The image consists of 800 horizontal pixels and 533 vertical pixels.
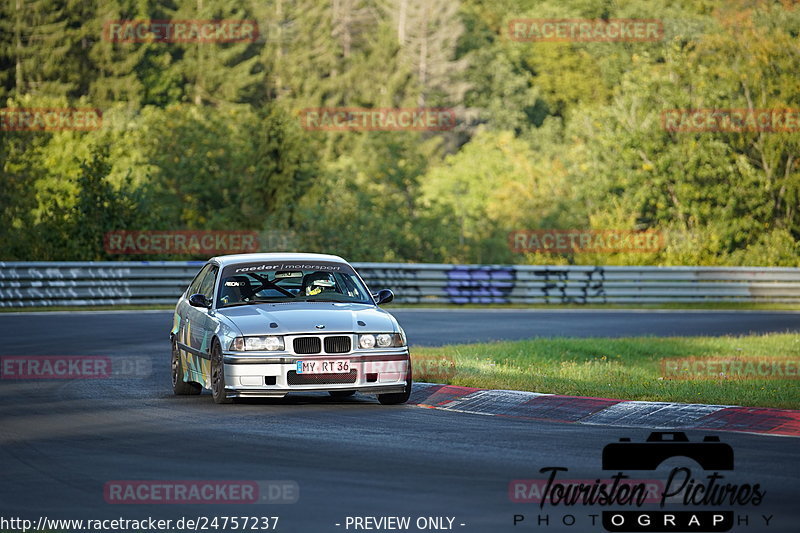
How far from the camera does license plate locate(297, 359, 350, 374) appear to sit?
13602mm

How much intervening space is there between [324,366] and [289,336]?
435mm

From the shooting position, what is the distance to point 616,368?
18875mm

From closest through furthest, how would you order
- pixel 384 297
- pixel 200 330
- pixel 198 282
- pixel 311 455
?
Answer: pixel 311 455 → pixel 200 330 → pixel 384 297 → pixel 198 282

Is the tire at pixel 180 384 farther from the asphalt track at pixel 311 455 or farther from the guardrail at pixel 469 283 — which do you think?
the guardrail at pixel 469 283

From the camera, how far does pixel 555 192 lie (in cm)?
5872

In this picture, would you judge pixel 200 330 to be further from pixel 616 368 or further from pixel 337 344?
pixel 616 368

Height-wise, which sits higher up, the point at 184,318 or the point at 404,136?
the point at 404,136

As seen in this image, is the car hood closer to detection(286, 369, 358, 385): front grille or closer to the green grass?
detection(286, 369, 358, 385): front grille

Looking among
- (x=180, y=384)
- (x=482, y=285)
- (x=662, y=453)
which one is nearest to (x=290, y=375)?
(x=180, y=384)

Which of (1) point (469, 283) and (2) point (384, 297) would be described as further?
(1) point (469, 283)

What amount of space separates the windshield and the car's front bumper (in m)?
1.22

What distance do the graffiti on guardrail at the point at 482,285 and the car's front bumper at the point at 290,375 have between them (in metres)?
21.5

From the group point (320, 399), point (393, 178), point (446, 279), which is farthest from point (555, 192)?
point (320, 399)

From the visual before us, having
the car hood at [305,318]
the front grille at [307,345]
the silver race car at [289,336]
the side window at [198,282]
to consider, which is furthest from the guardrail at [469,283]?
the front grille at [307,345]
